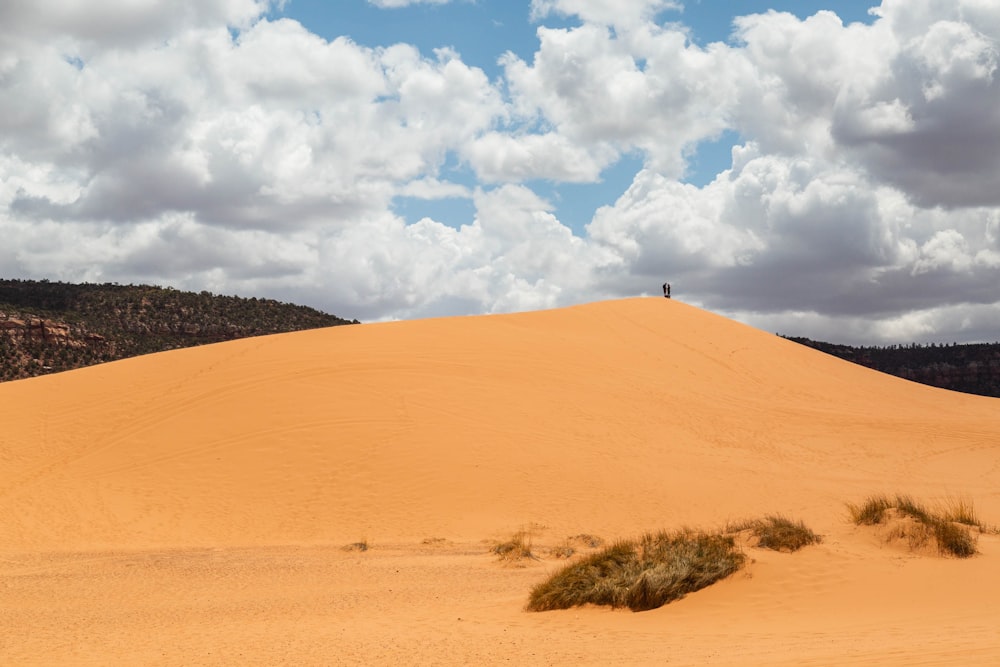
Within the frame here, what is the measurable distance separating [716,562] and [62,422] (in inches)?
762

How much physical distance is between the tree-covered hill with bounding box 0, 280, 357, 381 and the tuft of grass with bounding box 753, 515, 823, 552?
147ft

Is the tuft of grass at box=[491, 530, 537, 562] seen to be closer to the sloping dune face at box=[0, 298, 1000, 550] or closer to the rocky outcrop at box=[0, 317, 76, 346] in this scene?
the sloping dune face at box=[0, 298, 1000, 550]

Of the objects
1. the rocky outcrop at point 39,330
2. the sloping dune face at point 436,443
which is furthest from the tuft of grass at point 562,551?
Result: the rocky outcrop at point 39,330

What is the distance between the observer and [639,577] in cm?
966

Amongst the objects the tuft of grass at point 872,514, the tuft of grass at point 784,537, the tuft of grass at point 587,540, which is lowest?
the tuft of grass at point 587,540

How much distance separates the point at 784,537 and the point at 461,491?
29.2 ft

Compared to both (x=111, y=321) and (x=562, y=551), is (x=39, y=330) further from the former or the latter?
(x=562, y=551)

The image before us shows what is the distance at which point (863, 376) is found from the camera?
114ft

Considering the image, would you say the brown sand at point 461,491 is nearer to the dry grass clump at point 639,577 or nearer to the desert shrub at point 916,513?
the dry grass clump at point 639,577

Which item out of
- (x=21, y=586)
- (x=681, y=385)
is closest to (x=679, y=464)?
(x=681, y=385)

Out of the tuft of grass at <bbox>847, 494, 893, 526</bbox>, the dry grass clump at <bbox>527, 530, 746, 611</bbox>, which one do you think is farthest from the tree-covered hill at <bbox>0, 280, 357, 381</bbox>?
the tuft of grass at <bbox>847, 494, 893, 526</bbox>

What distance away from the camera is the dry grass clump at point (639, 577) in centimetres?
959

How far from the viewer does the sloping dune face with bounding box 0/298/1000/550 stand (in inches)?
699

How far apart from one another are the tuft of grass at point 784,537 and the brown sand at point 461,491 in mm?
295
